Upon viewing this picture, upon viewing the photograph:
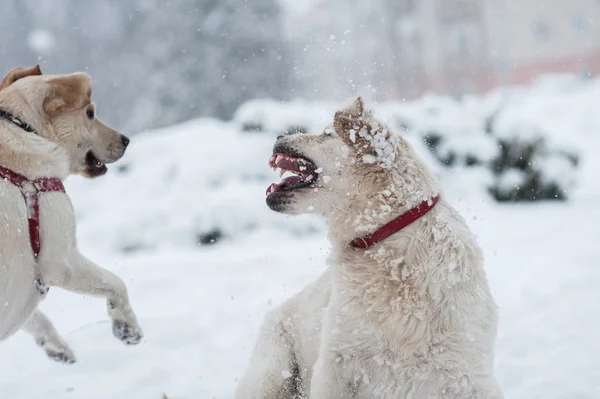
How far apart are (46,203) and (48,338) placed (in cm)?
99

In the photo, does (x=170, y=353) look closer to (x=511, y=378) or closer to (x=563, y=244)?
(x=511, y=378)

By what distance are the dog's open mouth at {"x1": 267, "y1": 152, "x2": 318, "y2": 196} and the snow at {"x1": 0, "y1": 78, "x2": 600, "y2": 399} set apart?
0.29 m

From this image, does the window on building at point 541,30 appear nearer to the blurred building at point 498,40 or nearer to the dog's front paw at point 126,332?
the blurred building at point 498,40

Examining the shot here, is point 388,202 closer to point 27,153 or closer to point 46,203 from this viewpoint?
point 46,203

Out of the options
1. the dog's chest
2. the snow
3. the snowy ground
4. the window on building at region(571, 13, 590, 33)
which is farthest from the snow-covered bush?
the window on building at region(571, 13, 590, 33)

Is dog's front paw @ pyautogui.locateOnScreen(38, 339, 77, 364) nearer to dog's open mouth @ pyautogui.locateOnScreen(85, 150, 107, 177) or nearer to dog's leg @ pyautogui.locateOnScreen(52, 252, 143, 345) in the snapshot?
dog's leg @ pyautogui.locateOnScreen(52, 252, 143, 345)

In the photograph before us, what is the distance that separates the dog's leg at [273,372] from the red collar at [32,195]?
1.32 meters

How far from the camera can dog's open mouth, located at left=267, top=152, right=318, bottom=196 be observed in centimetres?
308

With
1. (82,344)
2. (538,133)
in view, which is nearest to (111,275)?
(82,344)

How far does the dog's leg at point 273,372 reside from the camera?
337cm

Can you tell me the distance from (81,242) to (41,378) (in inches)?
215

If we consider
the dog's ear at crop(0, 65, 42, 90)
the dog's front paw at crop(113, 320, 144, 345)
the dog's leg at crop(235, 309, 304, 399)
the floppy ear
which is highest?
the floppy ear

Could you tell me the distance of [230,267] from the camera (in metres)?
7.46

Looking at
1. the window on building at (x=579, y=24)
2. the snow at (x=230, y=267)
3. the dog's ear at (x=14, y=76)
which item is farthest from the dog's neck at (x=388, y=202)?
the window on building at (x=579, y=24)
